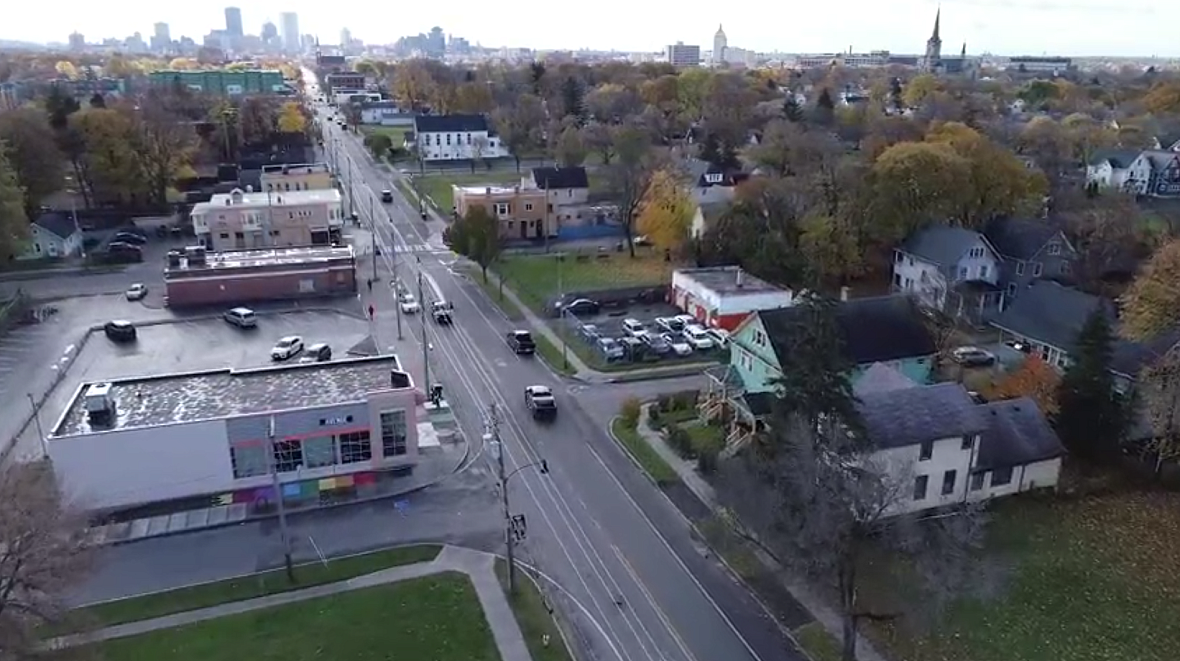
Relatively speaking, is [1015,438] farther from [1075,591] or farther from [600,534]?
[600,534]

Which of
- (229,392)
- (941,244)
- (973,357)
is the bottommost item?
(973,357)

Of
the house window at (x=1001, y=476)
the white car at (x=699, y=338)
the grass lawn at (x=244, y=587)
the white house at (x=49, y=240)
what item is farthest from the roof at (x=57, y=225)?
the house window at (x=1001, y=476)

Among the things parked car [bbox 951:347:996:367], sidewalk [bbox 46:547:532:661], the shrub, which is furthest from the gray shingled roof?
sidewalk [bbox 46:547:532:661]

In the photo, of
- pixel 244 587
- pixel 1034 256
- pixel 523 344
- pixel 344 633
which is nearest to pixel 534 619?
pixel 344 633

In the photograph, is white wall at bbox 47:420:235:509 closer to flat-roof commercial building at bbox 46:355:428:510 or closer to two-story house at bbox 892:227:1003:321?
flat-roof commercial building at bbox 46:355:428:510

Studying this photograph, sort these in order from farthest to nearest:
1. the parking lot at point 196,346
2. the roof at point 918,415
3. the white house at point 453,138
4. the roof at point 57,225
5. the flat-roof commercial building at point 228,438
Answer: the white house at point 453,138, the roof at point 57,225, the parking lot at point 196,346, the flat-roof commercial building at point 228,438, the roof at point 918,415

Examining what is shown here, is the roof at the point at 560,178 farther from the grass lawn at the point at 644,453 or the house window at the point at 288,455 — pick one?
the house window at the point at 288,455

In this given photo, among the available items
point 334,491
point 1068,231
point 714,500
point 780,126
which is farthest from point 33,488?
point 780,126
